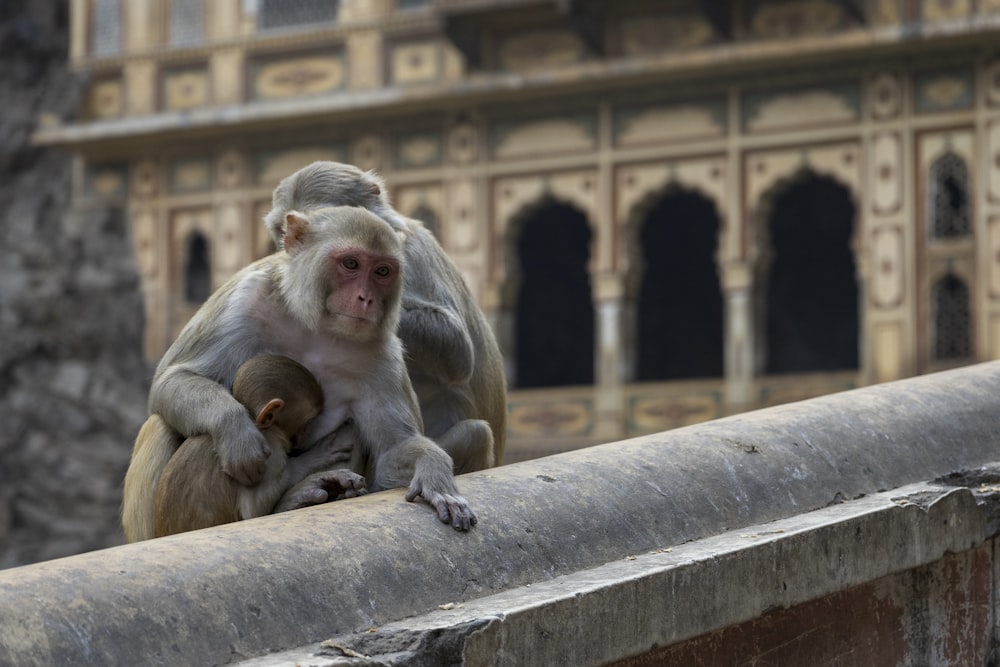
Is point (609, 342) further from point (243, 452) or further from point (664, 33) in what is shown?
point (243, 452)

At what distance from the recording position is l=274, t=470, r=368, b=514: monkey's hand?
12.0 feet

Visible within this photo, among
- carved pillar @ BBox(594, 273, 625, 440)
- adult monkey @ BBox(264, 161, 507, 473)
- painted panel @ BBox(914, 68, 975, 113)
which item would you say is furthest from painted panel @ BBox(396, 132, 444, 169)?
adult monkey @ BBox(264, 161, 507, 473)

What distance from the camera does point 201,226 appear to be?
1980cm

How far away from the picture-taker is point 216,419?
3.68 m

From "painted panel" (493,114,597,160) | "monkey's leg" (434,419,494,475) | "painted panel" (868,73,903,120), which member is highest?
"painted panel" (868,73,903,120)

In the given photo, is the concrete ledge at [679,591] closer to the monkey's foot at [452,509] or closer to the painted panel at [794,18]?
the monkey's foot at [452,509]

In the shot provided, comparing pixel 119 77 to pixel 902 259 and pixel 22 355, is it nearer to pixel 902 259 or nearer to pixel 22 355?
pixel 22 355

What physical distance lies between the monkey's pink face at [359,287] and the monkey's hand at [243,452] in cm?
32

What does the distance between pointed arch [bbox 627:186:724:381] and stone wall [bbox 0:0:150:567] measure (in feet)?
19.4

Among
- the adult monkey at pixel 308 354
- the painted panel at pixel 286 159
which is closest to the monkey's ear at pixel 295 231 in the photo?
the adult monkey at pixel 308 354

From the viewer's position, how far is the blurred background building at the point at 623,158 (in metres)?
16.2

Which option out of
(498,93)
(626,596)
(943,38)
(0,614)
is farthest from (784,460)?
(498,93)

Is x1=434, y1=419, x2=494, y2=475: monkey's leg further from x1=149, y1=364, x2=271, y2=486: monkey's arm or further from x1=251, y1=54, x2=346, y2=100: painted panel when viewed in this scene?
x1=251, y1=54, x2=346, y2=100: painted panel

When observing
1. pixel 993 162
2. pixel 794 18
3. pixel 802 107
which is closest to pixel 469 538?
pixel 993 162
